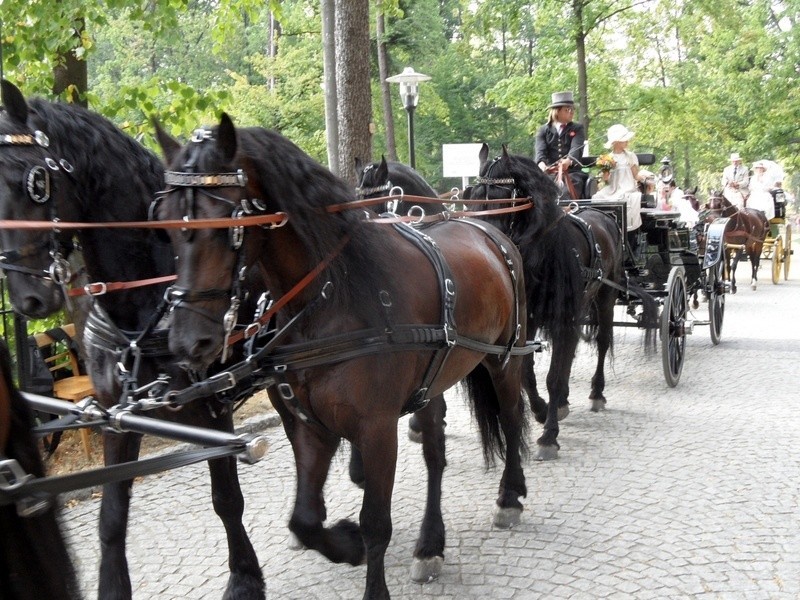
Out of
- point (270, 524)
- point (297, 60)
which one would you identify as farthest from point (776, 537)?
point (297, 60)

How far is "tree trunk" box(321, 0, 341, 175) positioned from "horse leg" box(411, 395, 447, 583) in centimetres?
593

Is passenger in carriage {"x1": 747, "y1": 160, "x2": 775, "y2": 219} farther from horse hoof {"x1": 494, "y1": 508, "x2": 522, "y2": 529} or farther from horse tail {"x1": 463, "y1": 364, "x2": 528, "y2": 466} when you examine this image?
horse hoof {"x1": 494, "y1": 508, "x2": 522, "y2": 529}

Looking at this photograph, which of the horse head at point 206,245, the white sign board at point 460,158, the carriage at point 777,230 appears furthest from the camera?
the carriage at point 777,230

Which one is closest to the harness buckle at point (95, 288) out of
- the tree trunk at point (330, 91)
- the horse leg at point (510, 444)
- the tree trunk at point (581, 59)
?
the horse leg at point (510, 444)

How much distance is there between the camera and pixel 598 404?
24.4 ft

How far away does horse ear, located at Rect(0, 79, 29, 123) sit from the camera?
3.19 m

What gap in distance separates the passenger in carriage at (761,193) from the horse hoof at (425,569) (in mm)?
16461

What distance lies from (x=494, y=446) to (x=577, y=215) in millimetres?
3221

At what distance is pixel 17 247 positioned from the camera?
3086 millimetres

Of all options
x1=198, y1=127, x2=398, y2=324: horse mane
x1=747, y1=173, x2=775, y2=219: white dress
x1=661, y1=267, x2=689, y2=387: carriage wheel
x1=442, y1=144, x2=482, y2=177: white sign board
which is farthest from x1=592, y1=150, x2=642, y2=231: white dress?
x1=747, y1=173, x2=775, y2=219: white dress

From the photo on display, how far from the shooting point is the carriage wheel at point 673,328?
8023 mm

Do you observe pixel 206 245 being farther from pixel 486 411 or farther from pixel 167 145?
pixel 486 411

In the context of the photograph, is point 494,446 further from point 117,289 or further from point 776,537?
point 117,289

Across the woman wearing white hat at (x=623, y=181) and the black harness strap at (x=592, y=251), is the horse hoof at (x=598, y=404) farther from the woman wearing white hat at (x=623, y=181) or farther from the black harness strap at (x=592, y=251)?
the woman wearing white hat at (x=623, y=181)
